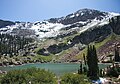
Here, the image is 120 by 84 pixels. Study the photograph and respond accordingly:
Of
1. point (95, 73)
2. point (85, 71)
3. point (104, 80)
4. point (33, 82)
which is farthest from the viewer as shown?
point (85, 71)

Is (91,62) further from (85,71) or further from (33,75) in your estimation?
(33,75)

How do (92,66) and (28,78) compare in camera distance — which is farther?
(92,66)

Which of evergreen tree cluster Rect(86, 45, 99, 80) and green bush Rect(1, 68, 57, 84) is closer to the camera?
green bush Rect(1, 68, 57, 84)

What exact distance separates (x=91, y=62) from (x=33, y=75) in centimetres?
6565

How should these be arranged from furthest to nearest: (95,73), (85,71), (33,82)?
(85,71) → (95,73) → (33,82)

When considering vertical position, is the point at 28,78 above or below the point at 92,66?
below

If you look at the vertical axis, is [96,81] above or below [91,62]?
below

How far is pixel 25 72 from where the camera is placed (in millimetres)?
90250

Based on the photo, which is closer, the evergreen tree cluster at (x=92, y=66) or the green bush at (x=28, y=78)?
the green bush at (x=28, y=78)

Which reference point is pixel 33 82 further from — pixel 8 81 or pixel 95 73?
pixel 95 73

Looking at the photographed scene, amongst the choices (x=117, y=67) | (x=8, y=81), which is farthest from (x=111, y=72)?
(x=8, y=81)

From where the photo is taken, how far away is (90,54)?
15012 centimetres

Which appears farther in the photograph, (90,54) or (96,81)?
(90,54)

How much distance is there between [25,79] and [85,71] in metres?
73.7
